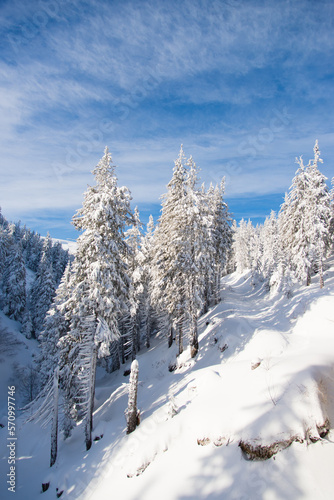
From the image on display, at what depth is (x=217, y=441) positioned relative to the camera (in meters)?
8.21

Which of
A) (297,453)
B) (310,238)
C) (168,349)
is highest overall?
(310,238)

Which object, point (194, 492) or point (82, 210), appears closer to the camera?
point (194, 492)

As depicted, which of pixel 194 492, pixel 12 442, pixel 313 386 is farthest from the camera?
pixel 12 442

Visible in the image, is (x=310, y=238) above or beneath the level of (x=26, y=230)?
beneath

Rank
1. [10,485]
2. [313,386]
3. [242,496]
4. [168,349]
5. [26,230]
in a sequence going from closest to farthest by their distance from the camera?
[242,496]
[313,386]
[10,485]
[168,349]
[26,230]

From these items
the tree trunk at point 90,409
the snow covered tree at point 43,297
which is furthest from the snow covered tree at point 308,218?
the snow covered tree at point 43,297

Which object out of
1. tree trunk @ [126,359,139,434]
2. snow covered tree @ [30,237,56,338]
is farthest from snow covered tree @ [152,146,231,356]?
snow covered tree @ [30,237,56,338]

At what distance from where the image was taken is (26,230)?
112188mm

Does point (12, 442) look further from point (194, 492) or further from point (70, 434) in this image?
point (194, 492)

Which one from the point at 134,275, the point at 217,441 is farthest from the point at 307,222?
the point at 217,441

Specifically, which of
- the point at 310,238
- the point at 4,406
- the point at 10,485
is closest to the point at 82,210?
the point at 10,485

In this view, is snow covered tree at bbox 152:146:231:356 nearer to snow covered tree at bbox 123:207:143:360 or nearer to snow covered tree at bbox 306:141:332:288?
snow covered tree at bbox 123:207:143:360

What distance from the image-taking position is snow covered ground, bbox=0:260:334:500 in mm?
6680

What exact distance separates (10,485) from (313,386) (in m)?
17.9
